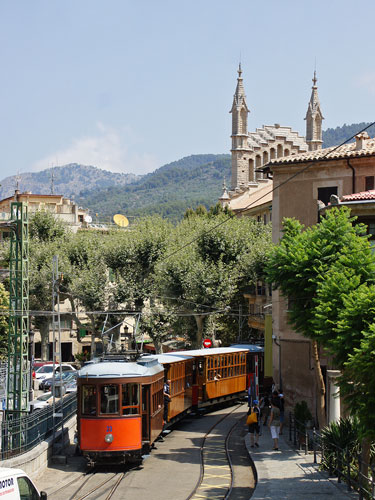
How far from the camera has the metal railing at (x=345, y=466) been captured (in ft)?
51.9

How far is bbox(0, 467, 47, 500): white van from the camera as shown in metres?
11.2

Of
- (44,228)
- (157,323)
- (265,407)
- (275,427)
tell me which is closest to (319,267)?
(275,427)

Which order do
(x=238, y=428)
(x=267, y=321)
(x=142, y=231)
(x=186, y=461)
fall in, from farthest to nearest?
(x=142, y=231) → (x=267, y=321) → (x=238, y=428) → (x=186, y=461)

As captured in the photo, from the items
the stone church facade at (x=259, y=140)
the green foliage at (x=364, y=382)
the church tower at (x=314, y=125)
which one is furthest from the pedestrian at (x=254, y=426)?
the church tower at (x=314, y=125)

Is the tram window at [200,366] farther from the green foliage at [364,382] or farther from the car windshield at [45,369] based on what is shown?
the car windshield at [45,369]

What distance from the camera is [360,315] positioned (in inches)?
684

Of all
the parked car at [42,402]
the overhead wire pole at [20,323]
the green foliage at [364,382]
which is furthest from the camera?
the parked car at [42,402]

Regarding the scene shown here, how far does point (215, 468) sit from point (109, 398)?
374 cm

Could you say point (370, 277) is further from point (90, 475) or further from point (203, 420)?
point (203, 420)

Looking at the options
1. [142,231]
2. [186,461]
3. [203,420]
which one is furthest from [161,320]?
[186,461]

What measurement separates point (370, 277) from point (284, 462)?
5621 mm

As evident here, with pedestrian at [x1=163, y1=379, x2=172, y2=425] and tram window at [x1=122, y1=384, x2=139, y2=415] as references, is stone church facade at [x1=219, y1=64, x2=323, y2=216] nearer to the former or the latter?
pedestrian at [x1=163, y1=379, x2=172, y2=425]

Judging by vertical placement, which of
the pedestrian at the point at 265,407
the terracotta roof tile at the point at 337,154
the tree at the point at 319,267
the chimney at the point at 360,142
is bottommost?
the pedestrian at the point at 265,407

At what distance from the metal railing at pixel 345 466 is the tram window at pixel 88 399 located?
5937 millimetres
